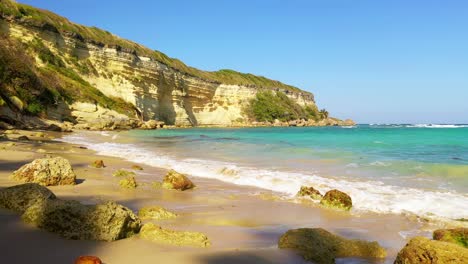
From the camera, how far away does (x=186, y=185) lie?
23.4 feet

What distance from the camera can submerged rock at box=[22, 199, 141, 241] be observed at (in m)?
3.33

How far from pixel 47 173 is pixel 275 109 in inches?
3087

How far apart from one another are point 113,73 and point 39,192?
157 feet

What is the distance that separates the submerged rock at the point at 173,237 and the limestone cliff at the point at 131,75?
3324cm

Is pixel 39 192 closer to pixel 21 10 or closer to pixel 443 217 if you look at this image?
pixel 443 217

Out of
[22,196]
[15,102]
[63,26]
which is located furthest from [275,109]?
[22,196]

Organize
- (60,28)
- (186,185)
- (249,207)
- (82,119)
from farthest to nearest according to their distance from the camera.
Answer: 1. (60,28)
2. (82,119)
3. (186,185)
4. (249,207)

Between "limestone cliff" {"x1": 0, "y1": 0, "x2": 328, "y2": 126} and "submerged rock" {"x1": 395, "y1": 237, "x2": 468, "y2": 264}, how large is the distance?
114 feet

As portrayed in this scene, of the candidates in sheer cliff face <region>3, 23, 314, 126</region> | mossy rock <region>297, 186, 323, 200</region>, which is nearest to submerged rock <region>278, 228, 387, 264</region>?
mossy rock <region>297, 186, 323, 200</region>

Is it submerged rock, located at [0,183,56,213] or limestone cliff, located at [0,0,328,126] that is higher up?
limestone cliff, located at [0,0,328,126]

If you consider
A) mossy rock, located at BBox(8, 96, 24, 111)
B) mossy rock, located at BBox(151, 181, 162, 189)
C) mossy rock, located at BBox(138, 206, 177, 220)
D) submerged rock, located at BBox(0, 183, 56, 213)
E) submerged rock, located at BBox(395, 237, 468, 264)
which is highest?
mossy rock, located at BBox(8, 96, 24, 111)

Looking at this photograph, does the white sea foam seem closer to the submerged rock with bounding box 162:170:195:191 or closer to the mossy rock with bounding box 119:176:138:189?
the submerged rock with bounding box 162:170:195:191

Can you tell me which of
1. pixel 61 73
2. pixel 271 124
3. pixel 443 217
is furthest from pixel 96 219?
pixel 271 124

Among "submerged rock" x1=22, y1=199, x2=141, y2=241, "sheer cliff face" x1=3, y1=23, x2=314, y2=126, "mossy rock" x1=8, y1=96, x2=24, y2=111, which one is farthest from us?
"sheer cliff face" x1=3, y1=23, x2=314, y2=126
